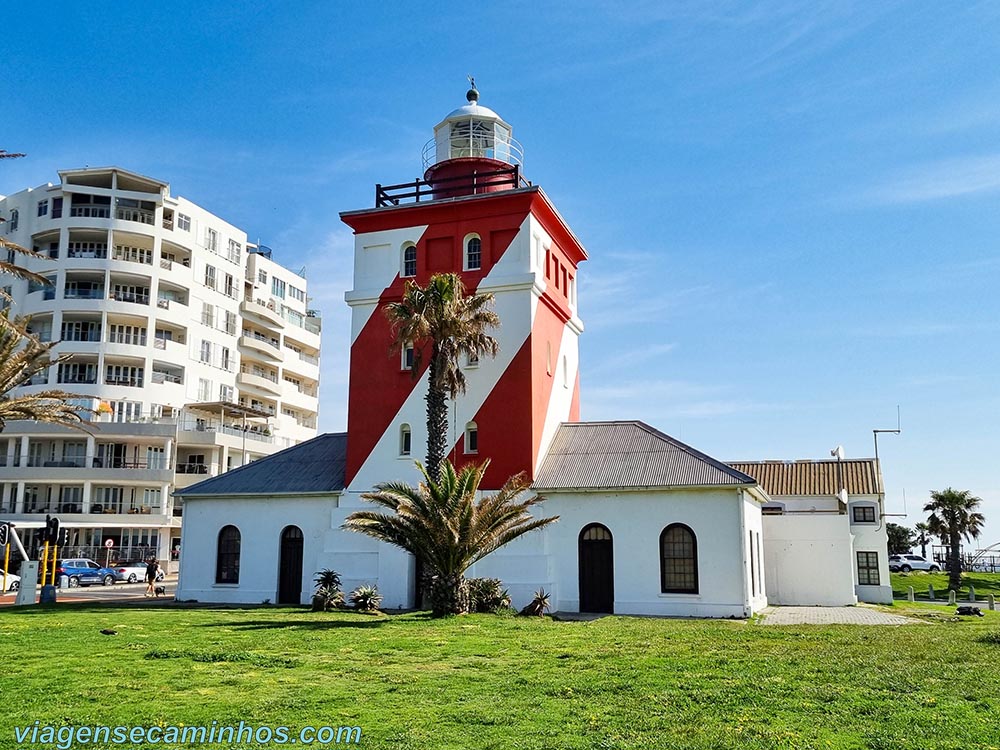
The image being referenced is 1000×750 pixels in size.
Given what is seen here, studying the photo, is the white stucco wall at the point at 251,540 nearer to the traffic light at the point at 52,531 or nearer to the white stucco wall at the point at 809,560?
the traffic light at the point at 52,531

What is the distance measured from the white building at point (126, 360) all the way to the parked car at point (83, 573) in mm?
8861

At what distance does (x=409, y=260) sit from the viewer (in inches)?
1180

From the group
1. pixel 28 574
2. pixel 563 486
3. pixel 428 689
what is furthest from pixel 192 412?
pixel 428 689

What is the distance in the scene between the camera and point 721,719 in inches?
384

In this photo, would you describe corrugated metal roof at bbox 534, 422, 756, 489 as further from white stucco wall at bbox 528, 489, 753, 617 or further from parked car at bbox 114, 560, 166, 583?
parked car at bbox 114, 560, 166, 583

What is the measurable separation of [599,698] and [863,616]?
16.9 metres

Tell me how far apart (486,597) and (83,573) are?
28.3 metres

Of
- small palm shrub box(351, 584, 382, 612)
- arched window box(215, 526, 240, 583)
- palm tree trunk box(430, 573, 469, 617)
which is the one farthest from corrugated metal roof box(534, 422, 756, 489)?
arched window box(215, 526, 240, 583)

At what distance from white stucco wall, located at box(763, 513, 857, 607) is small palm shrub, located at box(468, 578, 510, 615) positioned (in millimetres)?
12341

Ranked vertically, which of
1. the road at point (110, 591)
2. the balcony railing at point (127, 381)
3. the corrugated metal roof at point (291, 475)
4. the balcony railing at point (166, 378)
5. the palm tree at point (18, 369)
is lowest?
the road at point (110, 591)

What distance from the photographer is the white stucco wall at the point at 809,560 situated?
31.6 meters

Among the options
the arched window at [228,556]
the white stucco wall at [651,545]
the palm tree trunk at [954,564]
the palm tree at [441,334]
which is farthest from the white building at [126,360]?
the palm tree trunk at [954,564]

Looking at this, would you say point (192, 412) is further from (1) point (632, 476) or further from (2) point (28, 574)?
(1) point (632, 476)

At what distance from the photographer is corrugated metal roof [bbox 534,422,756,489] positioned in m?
25.7
